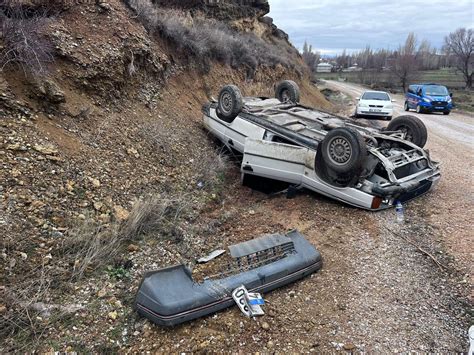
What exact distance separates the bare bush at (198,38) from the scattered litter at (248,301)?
7.28 metres

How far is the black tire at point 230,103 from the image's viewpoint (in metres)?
6.75

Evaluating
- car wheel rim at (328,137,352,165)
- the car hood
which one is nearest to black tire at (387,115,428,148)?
car wheel rim at (328,137,352,165)

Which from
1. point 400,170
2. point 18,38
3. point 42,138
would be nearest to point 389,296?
point 400,170

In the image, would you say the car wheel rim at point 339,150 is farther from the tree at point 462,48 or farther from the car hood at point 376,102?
the tree at point 462,48

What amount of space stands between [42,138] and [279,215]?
11.4 ft

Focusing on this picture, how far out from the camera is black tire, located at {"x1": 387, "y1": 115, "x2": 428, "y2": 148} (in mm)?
6934

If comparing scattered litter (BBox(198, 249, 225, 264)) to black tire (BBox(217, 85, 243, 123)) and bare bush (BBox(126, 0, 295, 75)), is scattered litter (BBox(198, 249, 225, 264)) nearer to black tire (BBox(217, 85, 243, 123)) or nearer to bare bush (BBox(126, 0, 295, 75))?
black tire (BBox(217, 85, 243, 123))

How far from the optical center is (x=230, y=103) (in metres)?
6.84

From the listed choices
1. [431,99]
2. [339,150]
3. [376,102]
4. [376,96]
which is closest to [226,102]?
[339,150]

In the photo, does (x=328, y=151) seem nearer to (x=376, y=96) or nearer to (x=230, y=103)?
(x=230, y=103)

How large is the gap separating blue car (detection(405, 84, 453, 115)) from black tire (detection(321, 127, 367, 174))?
47.7 feet

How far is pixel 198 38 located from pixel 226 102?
4.47 metres

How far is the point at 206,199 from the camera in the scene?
5969 mm

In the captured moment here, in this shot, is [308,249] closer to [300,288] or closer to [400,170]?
[300,288]
